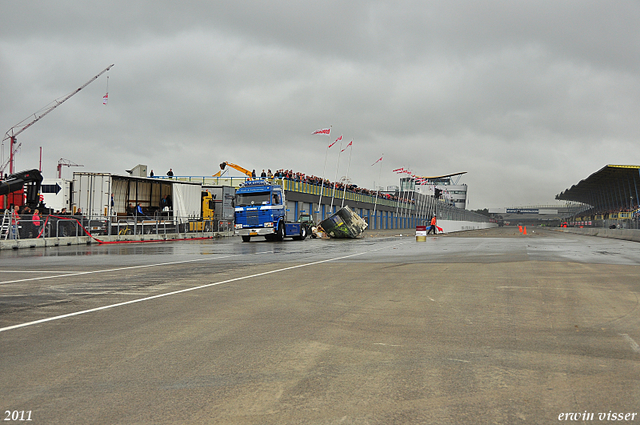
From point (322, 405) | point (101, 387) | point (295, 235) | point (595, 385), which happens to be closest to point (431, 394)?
point (322, 405)

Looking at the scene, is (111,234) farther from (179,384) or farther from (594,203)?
(594,203)

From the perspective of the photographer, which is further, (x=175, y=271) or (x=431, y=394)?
(x=175, y=271)

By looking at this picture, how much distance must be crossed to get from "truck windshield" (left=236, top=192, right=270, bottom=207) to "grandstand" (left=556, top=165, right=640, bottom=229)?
1591 inches

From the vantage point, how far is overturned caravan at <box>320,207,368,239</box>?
132ft

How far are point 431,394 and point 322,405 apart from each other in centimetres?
88

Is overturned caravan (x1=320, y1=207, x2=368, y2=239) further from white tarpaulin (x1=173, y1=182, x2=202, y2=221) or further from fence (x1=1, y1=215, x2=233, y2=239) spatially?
white tarpaulin (x1=173, y1=182, x2=202, y2=221)

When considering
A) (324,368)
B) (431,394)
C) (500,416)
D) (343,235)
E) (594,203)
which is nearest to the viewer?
(500,416)

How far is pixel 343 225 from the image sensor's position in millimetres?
40188

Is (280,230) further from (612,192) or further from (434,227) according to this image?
(612,192)

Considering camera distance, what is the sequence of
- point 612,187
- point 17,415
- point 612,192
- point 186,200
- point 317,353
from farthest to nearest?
point 612,192 < point 612,187 < point 186,200 < point 317,353 < point 17,415

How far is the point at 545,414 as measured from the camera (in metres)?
3.83

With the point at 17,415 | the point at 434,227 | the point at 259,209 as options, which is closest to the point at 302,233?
the point at 259,209

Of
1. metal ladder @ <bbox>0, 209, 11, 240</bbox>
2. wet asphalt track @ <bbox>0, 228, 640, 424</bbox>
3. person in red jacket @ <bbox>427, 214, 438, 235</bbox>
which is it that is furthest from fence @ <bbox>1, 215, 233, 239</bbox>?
person in red jacket @ <bbox>427, 214, 438, 235</bbox>

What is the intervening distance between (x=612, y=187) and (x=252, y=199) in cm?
10205
